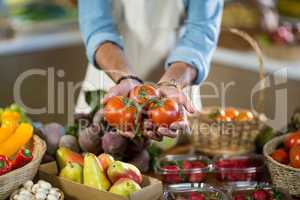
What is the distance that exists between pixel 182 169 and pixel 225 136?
0.26 m

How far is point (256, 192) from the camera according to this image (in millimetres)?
1542

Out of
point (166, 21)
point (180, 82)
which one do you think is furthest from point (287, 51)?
point (180, 82)

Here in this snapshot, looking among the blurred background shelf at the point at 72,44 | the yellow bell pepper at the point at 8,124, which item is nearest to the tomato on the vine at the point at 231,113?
the yellow bell pepper at the point at 8,124

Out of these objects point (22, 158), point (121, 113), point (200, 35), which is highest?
point (200, 35)

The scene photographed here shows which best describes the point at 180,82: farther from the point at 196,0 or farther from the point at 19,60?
the point at 19,60

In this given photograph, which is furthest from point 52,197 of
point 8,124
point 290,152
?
point 290,152

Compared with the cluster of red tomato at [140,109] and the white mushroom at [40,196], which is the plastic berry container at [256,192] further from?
the white mushroom at [40,196]

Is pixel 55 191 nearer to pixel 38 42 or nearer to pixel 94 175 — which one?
pixel 94 175

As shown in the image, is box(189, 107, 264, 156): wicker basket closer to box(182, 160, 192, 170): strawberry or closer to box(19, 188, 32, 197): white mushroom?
box(182, 160, 192, 170): strawberry

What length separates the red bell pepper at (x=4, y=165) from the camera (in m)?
1.39

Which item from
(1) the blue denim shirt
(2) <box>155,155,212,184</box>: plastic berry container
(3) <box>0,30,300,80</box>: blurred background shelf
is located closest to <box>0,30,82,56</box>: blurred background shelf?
(3) <box>0,30,300,80</box>: blurred background shelf

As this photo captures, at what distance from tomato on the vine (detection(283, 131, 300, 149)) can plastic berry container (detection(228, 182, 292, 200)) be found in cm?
18

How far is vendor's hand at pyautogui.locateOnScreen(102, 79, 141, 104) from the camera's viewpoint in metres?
1.64

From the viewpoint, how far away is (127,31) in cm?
238
